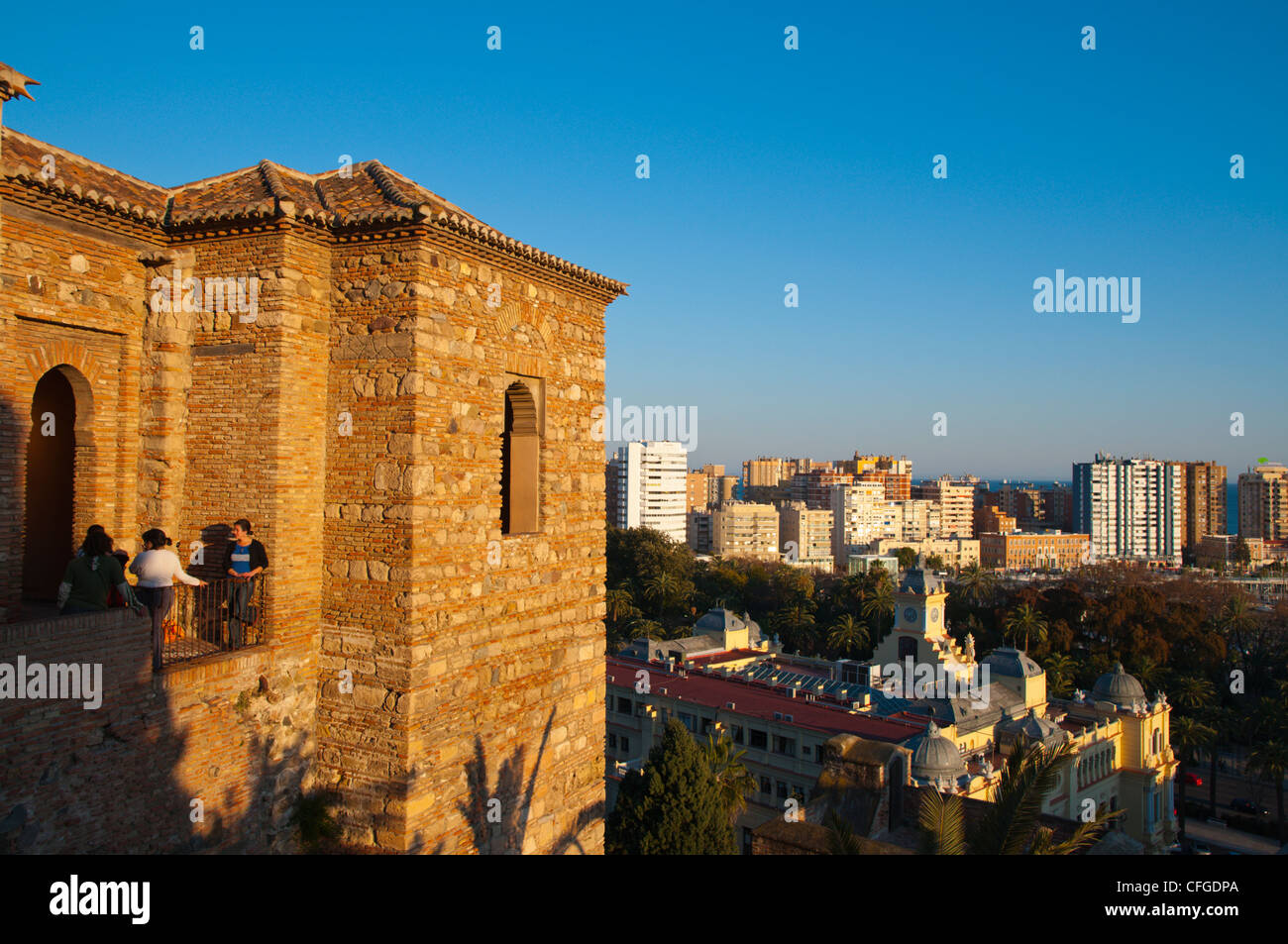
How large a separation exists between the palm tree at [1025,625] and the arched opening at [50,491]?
52893 millimetres

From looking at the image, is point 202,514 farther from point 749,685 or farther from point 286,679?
point 749,685

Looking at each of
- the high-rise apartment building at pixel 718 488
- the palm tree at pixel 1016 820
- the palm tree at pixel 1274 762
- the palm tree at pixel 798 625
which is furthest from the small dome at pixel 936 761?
the high-rise apartment building at pixel 718 488

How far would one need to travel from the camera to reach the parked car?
41.9m

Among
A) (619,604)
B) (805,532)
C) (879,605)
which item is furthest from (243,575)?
(805,532)

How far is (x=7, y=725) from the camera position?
6.06 m

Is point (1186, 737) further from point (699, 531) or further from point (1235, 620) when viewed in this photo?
point (699, 531)

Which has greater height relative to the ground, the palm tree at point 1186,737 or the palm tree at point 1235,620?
the palm tree at point 1235,620

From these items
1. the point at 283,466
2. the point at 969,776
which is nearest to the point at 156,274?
the point at 283,466

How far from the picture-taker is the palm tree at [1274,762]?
36.9 metres

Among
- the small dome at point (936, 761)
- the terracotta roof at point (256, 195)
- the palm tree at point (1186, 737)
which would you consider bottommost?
the palm tree at point (1186, 737)

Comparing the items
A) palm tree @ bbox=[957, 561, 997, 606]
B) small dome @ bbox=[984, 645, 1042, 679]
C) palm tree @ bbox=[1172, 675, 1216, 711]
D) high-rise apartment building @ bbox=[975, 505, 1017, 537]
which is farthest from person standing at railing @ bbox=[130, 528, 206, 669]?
high-rise apartment building @ bbox=[975, 505, 1017, 537]

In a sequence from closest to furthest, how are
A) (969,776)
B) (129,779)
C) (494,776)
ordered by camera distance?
(129,779) → (494,776) → (969,776)

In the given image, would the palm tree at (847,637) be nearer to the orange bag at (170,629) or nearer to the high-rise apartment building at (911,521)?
the orange bag at (170,629)
